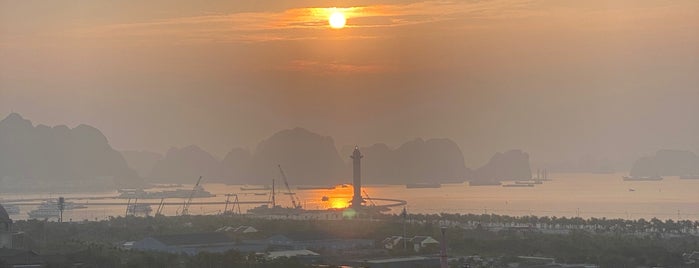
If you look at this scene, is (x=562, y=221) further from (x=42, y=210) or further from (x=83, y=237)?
(x=42, y=210)

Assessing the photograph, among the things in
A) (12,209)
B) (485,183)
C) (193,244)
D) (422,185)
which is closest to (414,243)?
(193,244)

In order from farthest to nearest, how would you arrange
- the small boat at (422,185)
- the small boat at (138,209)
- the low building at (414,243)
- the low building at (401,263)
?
the small boat at (422,185), the small boat at (138,209), the low building at (414,243), the low building at (401,263)

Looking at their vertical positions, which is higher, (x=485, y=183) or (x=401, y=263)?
(x=485, y=183)

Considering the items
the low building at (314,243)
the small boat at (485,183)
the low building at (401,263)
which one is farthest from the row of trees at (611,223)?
the small boat at (485,183)

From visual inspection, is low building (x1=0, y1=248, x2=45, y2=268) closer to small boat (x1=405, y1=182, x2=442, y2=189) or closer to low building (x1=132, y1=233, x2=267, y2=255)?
low building (x1=132, y1=233, x2=267, y2=255)

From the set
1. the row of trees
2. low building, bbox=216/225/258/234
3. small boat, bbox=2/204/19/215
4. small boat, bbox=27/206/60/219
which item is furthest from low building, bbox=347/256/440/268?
small boat, bbox=2/204/19/215

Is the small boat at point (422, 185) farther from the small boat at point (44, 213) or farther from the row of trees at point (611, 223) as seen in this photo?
the row of trees at point (611, 223)

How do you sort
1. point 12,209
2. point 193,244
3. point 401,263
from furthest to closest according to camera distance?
point 12,209, point 193,244, point 401,263

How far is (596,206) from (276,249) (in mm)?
43514

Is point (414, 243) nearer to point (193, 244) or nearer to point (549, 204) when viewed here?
point (193, 244)

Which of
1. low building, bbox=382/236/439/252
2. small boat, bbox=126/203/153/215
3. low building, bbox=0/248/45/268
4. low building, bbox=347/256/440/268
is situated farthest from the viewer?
small boat, bbox=126/203/153/215

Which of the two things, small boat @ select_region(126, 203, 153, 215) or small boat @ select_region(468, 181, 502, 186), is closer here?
small boat @ select_region(126, 203, 153, 215)

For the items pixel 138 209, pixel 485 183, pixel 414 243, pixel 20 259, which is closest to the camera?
pixel 20 259

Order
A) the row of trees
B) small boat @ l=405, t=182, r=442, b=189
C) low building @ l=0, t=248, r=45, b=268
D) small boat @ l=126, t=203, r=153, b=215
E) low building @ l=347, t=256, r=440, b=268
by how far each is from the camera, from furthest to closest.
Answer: small boat @ l=405, t=182, r=442, b=189, small boat @ l=126, t=203, r=153, b=215, the row of trees, low building @ l=347, t=256, r=440, b=268, low building @ l=0, t=248, r=45, b=268
